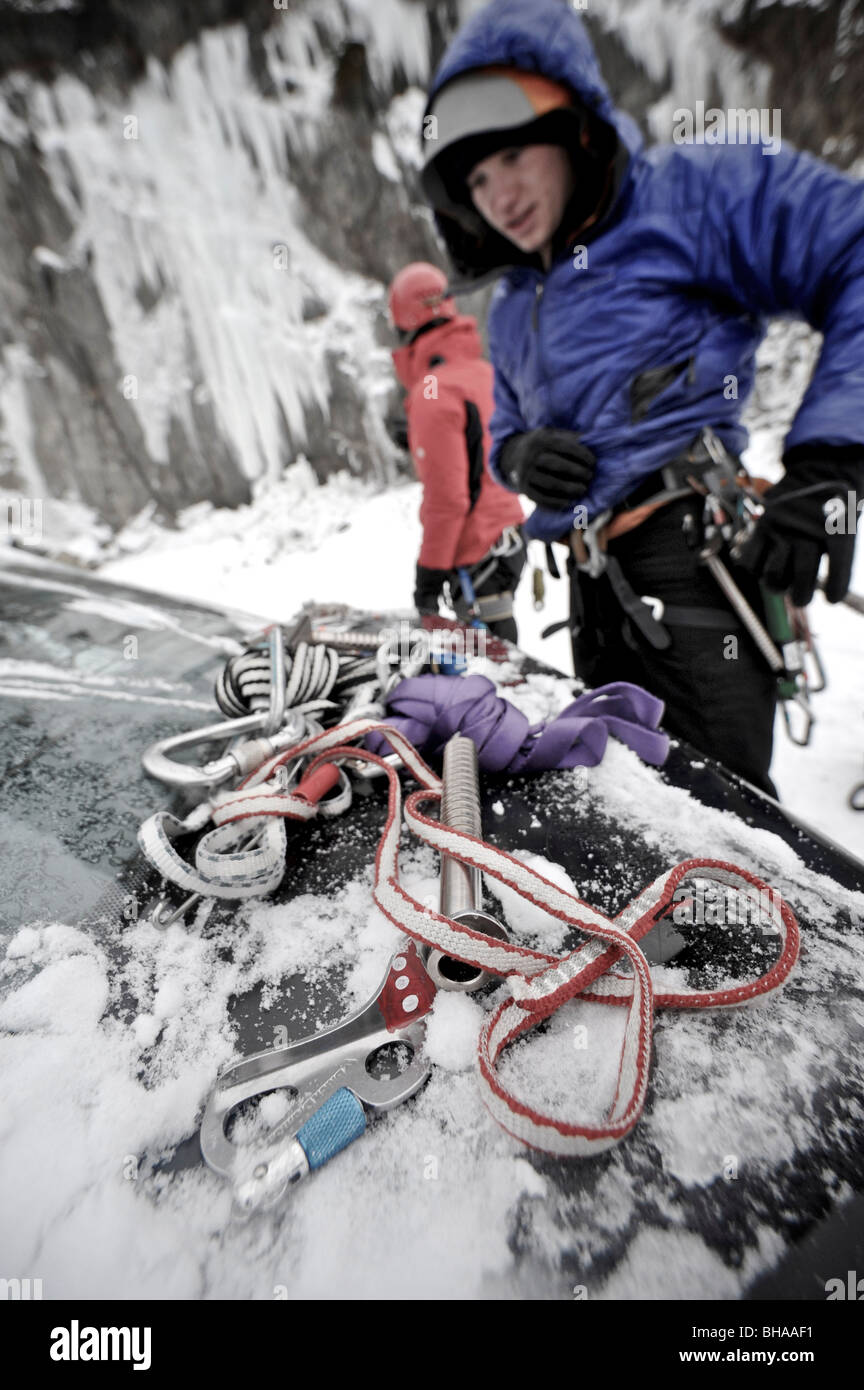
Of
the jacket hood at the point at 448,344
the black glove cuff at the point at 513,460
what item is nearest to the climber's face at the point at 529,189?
the black glove cuff at the point at 513,460

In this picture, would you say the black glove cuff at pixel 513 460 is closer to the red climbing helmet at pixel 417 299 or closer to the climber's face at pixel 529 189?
the climber's face at pixel 529 189

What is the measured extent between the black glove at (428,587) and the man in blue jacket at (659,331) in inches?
49.4

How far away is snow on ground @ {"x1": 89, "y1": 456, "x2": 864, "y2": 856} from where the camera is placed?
98.1 inches

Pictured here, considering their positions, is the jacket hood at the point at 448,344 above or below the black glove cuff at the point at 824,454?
above

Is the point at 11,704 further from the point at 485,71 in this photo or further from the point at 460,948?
the point at 485,71

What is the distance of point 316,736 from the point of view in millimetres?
1065

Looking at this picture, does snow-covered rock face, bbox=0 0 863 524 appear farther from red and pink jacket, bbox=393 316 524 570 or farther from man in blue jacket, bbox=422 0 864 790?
man in blue jacket, bbox=422 0 864 790

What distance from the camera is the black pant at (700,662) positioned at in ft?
4.67

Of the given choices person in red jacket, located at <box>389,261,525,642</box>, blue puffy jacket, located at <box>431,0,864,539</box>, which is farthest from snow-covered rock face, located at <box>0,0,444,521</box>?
blue puffy jacket, located at <box>431,0,864,539</box>

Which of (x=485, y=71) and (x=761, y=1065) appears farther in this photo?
(x=485, y=71)

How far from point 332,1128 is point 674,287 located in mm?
1695

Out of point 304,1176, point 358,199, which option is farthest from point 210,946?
point 358,199
